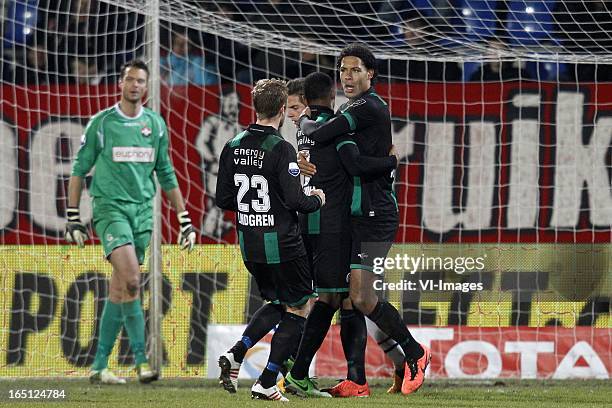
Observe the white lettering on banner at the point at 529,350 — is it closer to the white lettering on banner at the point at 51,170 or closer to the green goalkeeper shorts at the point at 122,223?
the green goalkeeper shorts at the point at 122,223

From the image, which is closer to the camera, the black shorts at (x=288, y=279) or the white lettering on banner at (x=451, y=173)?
the black shorts at (x=288, y=279)

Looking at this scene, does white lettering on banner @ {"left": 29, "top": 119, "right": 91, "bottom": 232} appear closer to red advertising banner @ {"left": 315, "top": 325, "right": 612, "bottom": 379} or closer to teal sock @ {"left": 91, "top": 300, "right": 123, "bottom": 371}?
teal sock @ {"left": 91, "top": 300, "right": 123, "bottom": 371}

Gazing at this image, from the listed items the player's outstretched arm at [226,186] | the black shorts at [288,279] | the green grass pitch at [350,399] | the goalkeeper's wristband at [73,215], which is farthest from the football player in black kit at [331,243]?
the goalkeeper's wristband at [73,215]

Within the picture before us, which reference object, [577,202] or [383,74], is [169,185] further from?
[577,202]

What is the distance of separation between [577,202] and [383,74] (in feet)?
5.41

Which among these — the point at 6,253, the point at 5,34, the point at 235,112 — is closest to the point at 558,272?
the point at 235,112

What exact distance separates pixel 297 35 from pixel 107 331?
2940 millimetres

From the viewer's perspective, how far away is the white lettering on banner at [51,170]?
905 centimetres

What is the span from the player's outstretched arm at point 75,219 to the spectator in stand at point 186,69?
5.50 ft

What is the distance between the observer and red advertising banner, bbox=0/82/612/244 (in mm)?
8977

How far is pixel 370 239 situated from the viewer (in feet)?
21.6

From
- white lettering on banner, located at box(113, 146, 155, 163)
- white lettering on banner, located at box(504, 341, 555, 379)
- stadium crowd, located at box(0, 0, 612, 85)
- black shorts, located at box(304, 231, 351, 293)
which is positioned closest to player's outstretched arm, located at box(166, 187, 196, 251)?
white lettering on banner, located at box(113, 146, 155, 163)

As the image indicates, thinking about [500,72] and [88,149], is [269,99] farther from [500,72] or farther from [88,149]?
[500,72]

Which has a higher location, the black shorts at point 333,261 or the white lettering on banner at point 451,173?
the white lettering on banner at point 451,173
